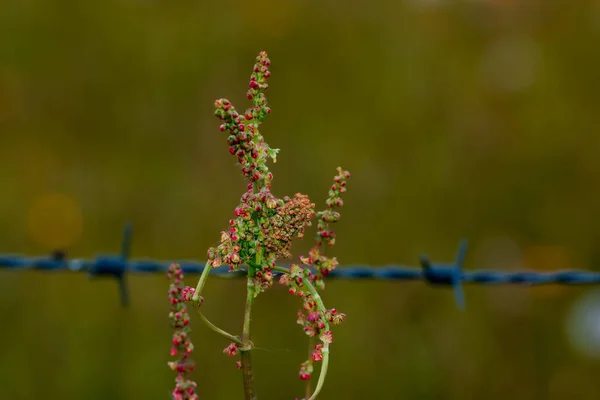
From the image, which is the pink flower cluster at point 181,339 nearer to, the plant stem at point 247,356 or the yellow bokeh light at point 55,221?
the plant stem at point 247,356

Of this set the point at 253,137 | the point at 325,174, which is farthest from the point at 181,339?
the point at 325,174

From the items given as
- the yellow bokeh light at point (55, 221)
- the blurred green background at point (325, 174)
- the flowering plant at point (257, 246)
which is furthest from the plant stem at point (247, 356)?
the yellow bokeh light at point (55, 221)

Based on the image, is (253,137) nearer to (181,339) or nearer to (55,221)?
(181,339)

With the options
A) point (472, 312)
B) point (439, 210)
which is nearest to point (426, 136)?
point (439, 210)

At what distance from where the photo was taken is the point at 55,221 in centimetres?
413

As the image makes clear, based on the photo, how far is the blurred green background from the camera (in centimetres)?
355

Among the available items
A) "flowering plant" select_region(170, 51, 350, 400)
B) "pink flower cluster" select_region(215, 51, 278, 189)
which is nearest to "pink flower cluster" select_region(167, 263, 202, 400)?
"flowering plant" select_region(170, 51, 350, 400)

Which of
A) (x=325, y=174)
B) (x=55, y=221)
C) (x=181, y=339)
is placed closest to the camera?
(x=181, y=339)

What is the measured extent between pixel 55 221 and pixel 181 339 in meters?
3.62

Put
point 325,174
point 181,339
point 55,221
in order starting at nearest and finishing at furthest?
point 181,339 < point 325,174 < point 55,221

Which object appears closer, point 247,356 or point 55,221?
point 247,356

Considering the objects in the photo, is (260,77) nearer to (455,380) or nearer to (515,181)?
(455,380)

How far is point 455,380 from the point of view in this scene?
11.7 feet

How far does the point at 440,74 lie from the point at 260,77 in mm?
4171
